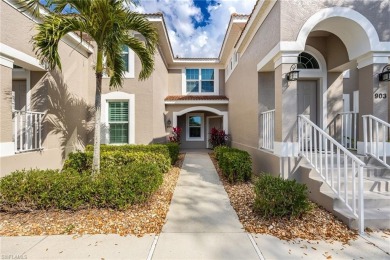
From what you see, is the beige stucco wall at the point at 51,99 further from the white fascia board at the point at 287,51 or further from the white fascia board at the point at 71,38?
the white fascia board at the point at 287,51

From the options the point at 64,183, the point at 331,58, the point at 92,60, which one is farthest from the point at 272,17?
the point at 92,60

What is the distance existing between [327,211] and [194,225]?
2629 mm

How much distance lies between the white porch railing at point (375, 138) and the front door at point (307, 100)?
6.16 feet

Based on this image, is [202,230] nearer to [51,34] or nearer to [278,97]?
[278,97]

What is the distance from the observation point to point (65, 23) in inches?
166

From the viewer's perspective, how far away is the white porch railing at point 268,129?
5.70m

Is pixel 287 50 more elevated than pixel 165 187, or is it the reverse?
pixel 287 50

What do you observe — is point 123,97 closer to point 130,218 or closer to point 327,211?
point 130,218

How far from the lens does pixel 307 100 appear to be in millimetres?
6793

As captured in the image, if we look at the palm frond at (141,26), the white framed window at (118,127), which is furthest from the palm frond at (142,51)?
the white framed window at (118,127)

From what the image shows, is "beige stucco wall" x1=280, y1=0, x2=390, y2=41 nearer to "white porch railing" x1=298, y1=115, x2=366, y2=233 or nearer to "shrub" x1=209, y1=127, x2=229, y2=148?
"white porch railing" x1=298, y1=115, x2=366, y2=233

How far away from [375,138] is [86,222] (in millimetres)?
6580

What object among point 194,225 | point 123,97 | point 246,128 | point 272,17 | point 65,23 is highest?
point 272,17

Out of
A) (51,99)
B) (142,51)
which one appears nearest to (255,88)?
(142,51)
